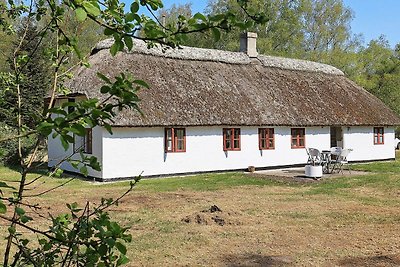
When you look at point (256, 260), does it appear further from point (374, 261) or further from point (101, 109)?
point (101, 109)

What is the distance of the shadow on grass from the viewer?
713cm

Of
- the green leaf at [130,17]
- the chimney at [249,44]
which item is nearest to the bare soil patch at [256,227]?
the green leaf at [130,17]

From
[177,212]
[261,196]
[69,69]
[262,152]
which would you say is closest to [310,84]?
[262,152]

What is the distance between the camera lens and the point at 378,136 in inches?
1078

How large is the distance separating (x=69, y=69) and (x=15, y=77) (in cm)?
41

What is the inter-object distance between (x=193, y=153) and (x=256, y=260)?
13.3m

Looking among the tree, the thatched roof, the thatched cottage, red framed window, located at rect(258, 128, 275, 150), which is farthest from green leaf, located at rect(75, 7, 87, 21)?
red framed window, located at rect(258, 128, 275, 150)

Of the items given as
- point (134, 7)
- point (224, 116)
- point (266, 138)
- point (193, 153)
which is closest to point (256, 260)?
point (134, 7)

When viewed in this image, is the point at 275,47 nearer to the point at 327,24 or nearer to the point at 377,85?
the point at 327,24

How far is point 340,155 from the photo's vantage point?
1989 cm

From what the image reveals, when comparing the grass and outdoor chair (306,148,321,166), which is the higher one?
outdoor chair (306,148,321,166)

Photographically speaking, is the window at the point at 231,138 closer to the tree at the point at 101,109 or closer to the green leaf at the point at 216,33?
the tree at the point at 101,109

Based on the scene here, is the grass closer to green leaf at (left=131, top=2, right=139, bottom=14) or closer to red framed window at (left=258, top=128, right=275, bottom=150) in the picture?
green leaf at (left=131, top=2, right=139, bottom=14)

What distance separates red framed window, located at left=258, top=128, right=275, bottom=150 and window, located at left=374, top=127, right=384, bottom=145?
780 centimetres
